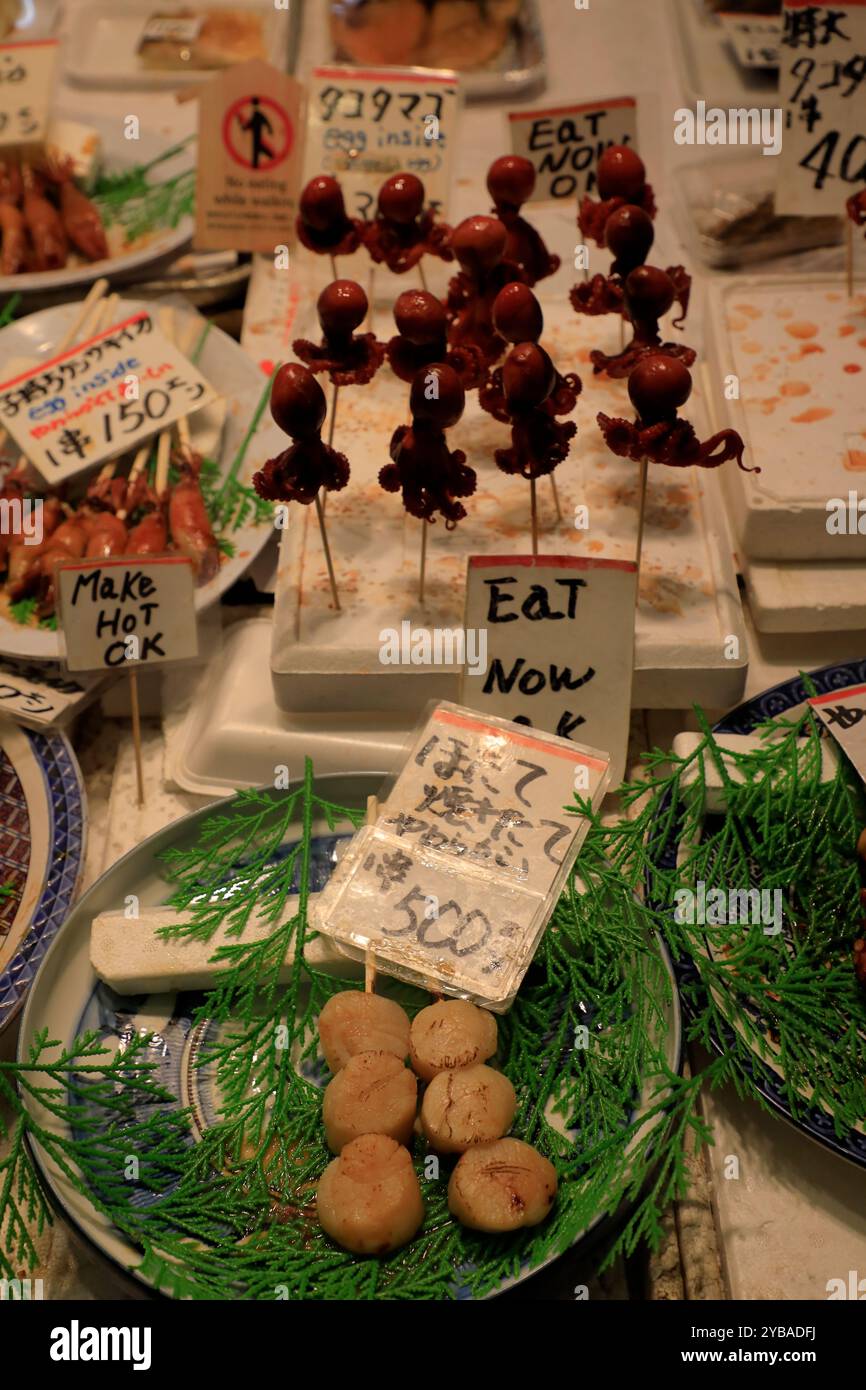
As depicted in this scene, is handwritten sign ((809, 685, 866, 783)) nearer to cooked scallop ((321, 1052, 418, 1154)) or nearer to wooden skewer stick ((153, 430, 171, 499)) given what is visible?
cooked scallop ((321, 1052, 418, 1154))

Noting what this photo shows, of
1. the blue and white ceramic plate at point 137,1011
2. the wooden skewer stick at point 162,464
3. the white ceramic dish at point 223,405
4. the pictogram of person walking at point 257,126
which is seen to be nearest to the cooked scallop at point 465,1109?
the blue and white ceramic plate at point 137,1011

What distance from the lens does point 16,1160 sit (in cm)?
139

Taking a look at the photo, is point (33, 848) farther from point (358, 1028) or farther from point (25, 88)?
point (25, 88)

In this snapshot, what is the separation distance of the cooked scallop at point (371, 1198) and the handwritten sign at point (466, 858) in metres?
0.22

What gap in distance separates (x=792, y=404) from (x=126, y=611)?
1200 mm

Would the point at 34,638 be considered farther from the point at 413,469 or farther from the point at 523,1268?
the point at 523,1268

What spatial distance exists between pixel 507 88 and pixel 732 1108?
275 cm

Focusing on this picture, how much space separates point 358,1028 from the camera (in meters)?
1.42

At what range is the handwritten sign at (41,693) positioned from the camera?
1.85 m

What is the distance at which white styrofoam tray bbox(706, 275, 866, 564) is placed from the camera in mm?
1976

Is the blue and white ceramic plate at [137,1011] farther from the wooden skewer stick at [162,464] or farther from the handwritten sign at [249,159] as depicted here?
the handwritten sign at [249,159]

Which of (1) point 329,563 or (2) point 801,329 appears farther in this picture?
(2) point 801,329

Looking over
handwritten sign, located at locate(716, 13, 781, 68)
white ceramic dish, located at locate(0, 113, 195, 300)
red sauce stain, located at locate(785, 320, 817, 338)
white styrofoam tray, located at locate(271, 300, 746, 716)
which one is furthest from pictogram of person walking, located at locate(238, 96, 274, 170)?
handwritten sign, located at locate(716, 13, 781, 68)

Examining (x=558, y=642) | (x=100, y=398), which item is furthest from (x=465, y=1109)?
(x=100, y=398)
